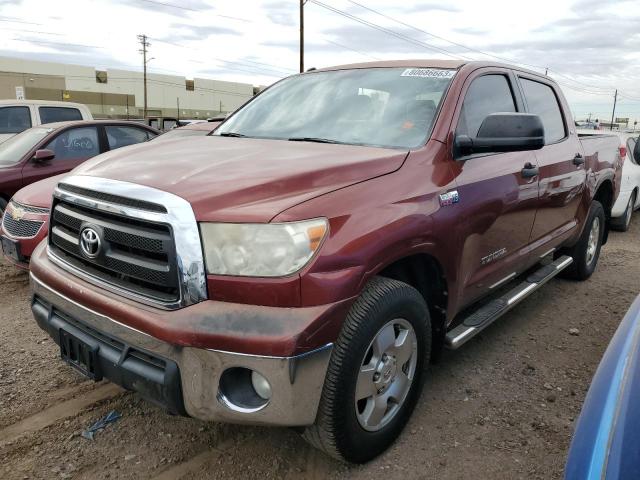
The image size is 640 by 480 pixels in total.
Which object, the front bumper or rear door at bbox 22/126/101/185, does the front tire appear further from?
rear door at bbox 22/126/101/185

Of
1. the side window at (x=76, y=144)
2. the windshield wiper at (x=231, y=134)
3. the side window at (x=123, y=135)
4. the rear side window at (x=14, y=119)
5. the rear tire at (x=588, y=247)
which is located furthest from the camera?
the rear side window at (x=14, y=119)

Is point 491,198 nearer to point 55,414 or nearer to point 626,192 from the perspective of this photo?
point 55,414

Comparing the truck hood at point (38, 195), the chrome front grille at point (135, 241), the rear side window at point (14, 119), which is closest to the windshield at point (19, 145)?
the truck hood at point (38, 195)

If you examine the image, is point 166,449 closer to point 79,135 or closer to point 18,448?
point 18,448

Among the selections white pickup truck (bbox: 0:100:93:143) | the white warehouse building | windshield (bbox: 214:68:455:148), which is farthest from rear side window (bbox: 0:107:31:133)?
the white warehouse building

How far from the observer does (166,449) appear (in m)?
2.55

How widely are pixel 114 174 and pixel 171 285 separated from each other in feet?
2.11

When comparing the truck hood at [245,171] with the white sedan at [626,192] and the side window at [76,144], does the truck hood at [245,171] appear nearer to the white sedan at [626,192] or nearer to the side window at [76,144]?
the side window at [76,144]

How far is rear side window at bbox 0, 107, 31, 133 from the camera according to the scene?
9.40 meters

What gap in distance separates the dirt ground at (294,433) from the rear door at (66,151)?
3082 mm

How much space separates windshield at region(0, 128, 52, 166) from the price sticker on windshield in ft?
17.6

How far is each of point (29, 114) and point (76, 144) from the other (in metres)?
3.54

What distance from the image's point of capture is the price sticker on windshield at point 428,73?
309cm

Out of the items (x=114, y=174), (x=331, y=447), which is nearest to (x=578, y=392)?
(x=331, y=447)
